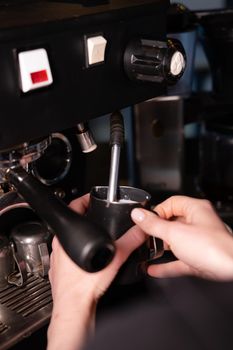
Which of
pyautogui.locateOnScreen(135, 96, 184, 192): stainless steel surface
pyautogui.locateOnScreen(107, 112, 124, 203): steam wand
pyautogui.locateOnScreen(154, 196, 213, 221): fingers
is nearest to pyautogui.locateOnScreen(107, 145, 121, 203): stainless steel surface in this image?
pyautogui.locateOnScreen(107, 112, 124, 203): steam wand

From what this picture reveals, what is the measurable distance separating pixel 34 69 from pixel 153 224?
0.20 meters

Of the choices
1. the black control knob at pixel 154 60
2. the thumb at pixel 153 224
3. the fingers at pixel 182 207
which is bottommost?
the fingers at pixel 182 207

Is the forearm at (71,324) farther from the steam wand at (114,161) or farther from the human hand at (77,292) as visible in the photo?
the steam wand at (114,161)

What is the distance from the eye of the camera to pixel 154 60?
1.84 feet

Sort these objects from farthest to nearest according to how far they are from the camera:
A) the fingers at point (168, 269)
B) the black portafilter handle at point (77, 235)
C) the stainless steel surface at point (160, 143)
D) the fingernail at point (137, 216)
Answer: the stainless steel surface at point (160, 143) < the fingers at point (168, 269) < the fingernail at point (137, 216) < the black portafilter handle at point (77, 235)

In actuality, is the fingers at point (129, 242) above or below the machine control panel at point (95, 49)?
below

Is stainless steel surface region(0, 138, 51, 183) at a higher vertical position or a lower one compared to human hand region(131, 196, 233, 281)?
higher

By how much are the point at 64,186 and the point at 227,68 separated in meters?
0.45

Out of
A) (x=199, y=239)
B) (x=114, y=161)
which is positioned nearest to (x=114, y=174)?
(x=114, y=161)

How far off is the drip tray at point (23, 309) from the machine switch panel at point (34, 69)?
0.27 m

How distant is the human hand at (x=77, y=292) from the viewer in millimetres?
506

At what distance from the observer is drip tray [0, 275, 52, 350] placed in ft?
1.90

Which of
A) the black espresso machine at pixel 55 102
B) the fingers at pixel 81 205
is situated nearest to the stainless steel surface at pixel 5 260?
the black espresso machine at pixel 55 102

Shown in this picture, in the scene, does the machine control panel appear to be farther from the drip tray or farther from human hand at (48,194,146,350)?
the drip tray
